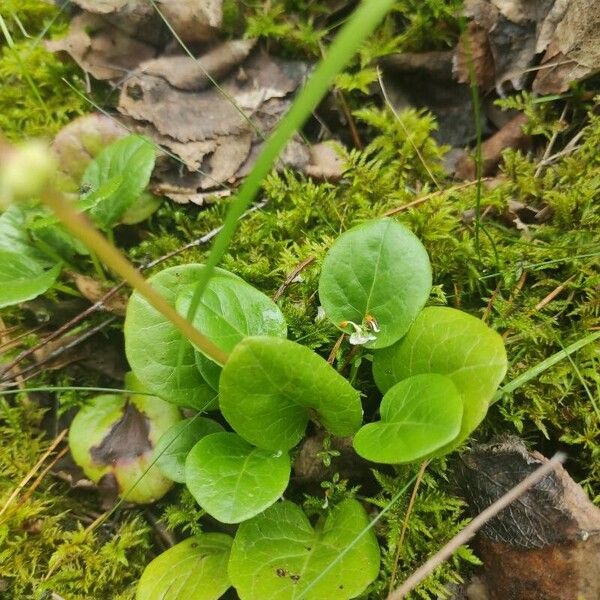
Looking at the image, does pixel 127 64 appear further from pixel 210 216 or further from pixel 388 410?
pixel 388 410

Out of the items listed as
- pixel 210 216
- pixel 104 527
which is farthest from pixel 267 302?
pixel 104 527

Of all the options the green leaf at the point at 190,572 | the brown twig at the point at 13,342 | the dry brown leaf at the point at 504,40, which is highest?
the dry brown leaf at the point at 504,40

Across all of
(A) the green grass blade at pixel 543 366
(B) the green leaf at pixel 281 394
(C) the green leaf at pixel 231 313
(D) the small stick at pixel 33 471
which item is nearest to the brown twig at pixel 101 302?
(D) the small stick at pixel 33 471

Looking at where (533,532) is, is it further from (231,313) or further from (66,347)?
(66,347)

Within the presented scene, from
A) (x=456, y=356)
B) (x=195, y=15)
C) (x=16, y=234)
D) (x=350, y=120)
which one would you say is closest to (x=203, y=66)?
(x=195, y=15)

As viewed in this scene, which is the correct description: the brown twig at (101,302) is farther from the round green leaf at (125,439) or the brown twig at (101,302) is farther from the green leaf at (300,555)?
the green leaf at (300,555)

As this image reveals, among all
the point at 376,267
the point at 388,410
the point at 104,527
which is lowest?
the point at 104,527
